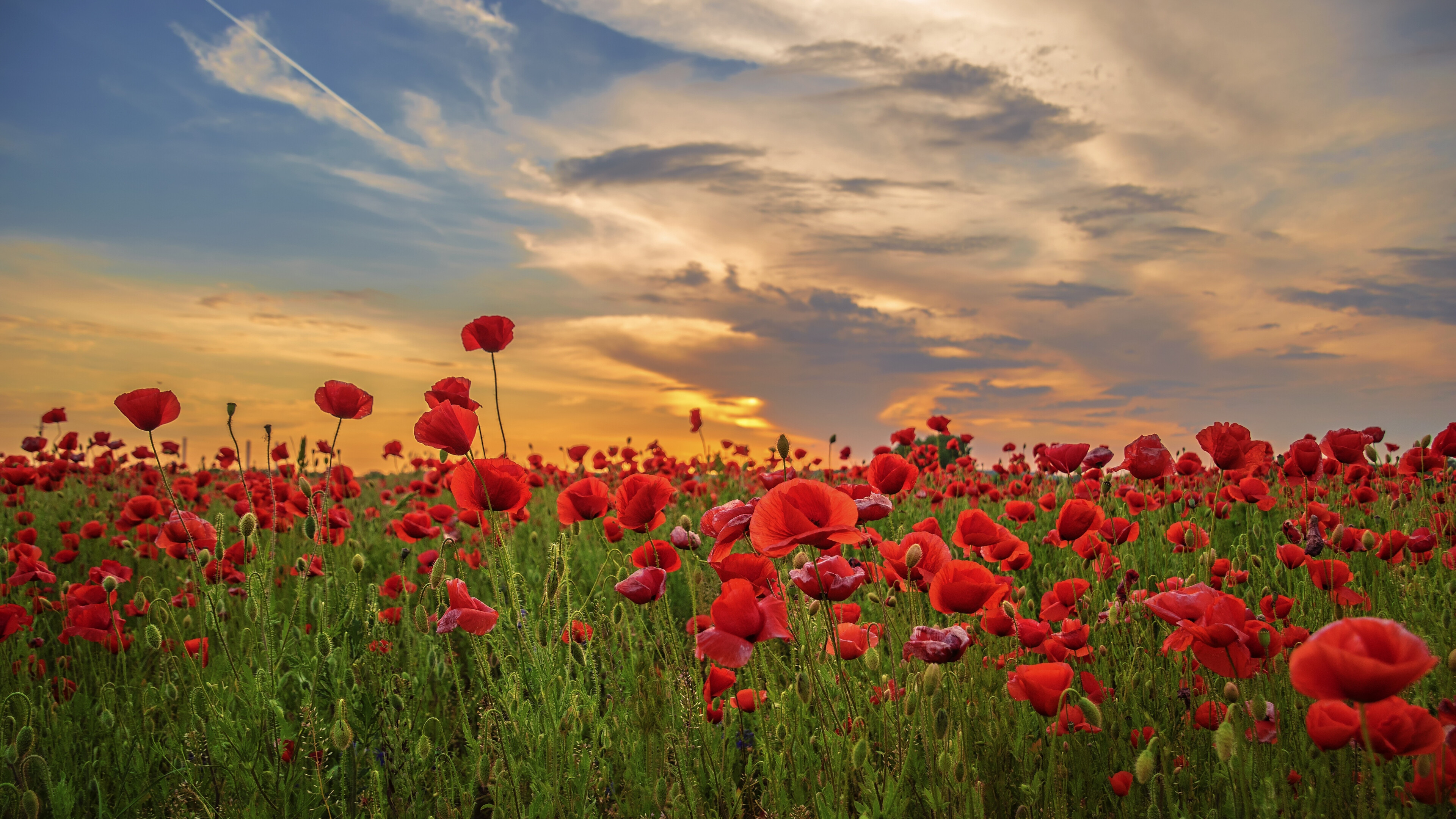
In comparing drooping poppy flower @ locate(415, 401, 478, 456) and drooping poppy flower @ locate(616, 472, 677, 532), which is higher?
drooping poppy flower @ locate(415, 401, 478, 456)

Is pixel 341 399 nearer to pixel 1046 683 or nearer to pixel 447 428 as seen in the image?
pixel 447 428

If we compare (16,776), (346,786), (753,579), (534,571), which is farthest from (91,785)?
(753,579)

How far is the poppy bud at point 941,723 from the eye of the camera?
189 centimetres

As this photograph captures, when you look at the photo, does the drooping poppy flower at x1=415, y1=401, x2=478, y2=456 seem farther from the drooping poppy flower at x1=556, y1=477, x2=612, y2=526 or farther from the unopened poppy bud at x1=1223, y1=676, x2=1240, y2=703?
the unopened poppy bud at x1=1223, y1=676, x2=1240, y2=703

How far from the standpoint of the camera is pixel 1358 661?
133 centimetres

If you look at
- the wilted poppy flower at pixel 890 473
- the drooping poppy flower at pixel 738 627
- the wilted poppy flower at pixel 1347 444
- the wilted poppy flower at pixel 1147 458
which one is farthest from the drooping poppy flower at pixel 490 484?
the wilted poppy flower at pixel 1347 444

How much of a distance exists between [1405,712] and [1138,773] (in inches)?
20.8

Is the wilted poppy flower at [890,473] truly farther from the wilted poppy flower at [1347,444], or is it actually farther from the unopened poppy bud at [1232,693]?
the wilted poppy flower at [1347,444]

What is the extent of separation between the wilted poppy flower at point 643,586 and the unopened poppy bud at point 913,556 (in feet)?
2.32

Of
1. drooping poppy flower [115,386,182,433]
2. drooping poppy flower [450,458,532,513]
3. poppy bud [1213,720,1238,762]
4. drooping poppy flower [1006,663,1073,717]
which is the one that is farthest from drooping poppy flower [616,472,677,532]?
drooping poppy flower [115,386,182,433]

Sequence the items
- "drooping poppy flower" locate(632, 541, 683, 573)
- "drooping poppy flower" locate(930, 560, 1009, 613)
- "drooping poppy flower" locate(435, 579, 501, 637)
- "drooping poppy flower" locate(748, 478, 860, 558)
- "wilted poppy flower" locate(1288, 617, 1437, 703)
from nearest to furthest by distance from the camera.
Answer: "wilted poppy flower" locate(1288, 617, 1437, 703), "drooping poppy flower" locate(748, 478, 860, 558), "drooping poppy flower" locate(930, 560, 1009, 613), "drooping poppy flower" locate(435, 579, 501, 637), "drooping poppy flower" locate(632, 541, 683, 573)

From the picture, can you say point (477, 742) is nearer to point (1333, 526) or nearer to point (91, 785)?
point (91, 785)

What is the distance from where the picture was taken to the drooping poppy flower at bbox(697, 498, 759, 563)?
1888mm

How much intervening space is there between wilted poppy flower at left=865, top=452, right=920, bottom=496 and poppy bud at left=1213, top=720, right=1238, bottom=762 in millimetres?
986
